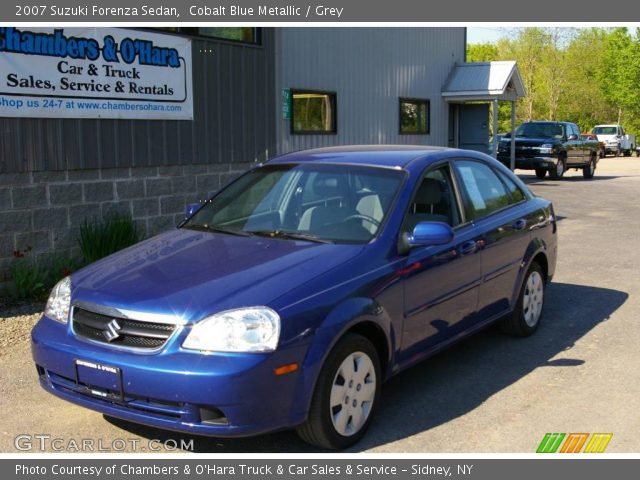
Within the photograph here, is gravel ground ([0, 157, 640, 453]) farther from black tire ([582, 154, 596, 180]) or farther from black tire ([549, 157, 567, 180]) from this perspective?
black tire ([582, 154, 596, 180])

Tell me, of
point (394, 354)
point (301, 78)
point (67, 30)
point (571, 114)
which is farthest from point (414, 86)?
point (571, 114)

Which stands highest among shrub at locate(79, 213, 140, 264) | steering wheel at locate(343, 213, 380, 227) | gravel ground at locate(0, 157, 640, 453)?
steering wheel at locate(343, 213, 380, 227)

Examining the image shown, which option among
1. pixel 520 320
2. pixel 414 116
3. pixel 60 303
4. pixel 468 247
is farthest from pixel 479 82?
pixel 60 303

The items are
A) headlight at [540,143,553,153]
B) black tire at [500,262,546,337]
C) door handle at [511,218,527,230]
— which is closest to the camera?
door handle at [511,218,527,230]

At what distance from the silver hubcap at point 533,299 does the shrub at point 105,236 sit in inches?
181

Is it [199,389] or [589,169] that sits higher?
[589,169]

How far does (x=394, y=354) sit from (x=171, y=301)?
56.5 inches

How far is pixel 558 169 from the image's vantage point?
81.4 feet

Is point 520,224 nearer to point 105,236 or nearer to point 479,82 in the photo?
point 105,236

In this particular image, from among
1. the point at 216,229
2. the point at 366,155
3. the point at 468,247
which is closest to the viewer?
the point at 216,229

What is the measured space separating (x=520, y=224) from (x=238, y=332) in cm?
321

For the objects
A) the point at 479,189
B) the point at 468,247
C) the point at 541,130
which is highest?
the point at 541,130

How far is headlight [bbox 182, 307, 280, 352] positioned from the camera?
3.81m

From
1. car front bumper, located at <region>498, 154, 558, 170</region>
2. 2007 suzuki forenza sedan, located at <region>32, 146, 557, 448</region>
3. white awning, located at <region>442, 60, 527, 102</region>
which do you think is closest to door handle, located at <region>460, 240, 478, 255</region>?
2007 suzuki forenza sedan, located at <region>32, 146, 557, 448</region>
